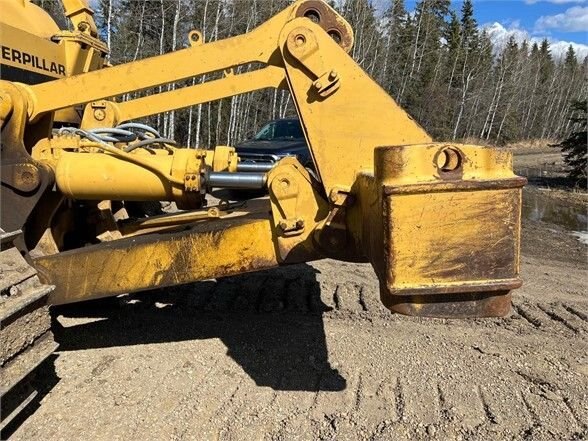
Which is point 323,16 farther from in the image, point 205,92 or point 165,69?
point 205,92

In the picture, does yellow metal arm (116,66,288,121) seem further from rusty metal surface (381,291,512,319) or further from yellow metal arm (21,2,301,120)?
rusty metal surface (381,291,512,319)

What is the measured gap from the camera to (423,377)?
3236mm

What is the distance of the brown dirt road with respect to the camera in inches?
108

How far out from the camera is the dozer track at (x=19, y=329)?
2381 mm

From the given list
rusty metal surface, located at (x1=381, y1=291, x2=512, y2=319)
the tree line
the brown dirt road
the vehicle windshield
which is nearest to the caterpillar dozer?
rusty metal surface, located at (x1=381, y1=291, x2=512, y2=319)

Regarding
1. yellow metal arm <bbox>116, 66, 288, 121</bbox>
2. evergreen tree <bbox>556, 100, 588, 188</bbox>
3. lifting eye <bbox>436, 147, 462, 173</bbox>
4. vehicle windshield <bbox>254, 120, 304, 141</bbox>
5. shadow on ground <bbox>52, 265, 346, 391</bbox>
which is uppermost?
yellow metal arm <bbox>116, 66, 288, 121</bbox>

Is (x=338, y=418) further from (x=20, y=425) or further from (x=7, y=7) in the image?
(x=7, y=7)

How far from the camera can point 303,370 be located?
3328 millimetres

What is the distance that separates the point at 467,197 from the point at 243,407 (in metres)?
1.61

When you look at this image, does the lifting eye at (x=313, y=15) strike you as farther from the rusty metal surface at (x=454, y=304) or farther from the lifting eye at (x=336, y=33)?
the rusty metal surface at (x=454, y=304)

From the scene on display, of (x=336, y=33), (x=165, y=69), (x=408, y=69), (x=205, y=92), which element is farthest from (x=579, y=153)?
(x=408, y=69)

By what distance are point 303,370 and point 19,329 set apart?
1.58 m

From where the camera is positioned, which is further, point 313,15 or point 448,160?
point 313,15

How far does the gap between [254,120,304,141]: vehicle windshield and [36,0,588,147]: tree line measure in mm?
9388
